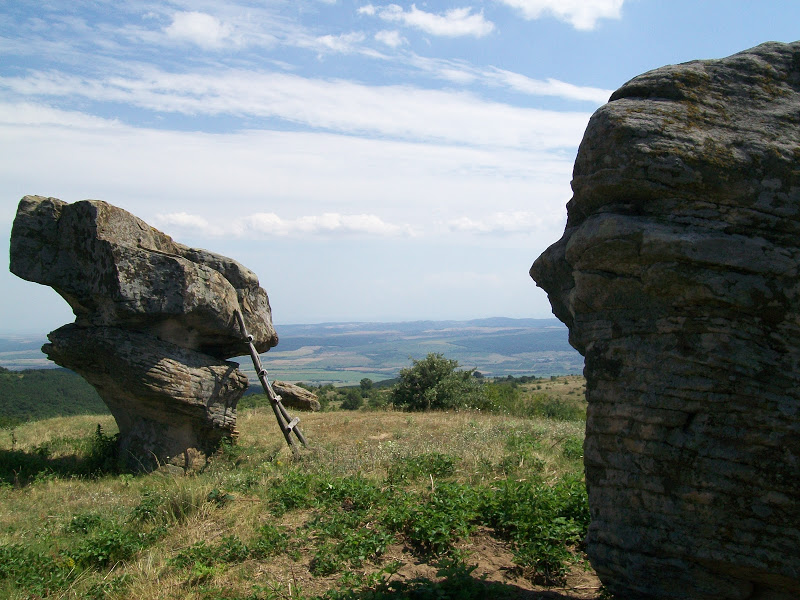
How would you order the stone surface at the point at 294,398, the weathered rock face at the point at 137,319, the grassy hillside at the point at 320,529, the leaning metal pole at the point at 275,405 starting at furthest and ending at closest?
1. the stone surface at the point at 294,398
2. the leaning metal pole at the point at 275,405
3. the weathered rock face at the point at 137,319
4. the grassy hillside at the point at 320,529

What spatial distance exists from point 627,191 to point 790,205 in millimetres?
1212

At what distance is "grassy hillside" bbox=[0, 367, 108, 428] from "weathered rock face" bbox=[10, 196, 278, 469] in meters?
18.9

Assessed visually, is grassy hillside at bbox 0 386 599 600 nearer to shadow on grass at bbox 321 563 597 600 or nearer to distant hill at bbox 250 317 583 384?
shadow on grass at bbox 321 563 597 600

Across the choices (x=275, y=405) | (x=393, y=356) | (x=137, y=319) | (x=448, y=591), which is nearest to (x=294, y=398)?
(x=275, y=405)

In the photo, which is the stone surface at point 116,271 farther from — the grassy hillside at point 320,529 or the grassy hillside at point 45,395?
the grassy hillside at point 45,395

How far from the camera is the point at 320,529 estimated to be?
7.31 meters

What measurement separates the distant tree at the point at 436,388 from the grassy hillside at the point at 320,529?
32.9ft

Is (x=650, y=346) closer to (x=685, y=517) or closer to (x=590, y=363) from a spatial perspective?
(x=590, y=363)

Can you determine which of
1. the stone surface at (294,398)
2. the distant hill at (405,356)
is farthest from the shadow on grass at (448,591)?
the distant hill at (405,356)

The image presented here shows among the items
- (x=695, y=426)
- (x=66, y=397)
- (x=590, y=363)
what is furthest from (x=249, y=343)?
(x=66, y=397)

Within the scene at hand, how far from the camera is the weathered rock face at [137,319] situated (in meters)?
11.5

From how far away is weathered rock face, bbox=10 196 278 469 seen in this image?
11484 mm

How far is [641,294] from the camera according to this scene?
5.15 metres

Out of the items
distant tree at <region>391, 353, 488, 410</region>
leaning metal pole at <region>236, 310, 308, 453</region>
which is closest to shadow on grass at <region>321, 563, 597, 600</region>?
leaning metal pole at <region>236, 310, 308, 453</region>
